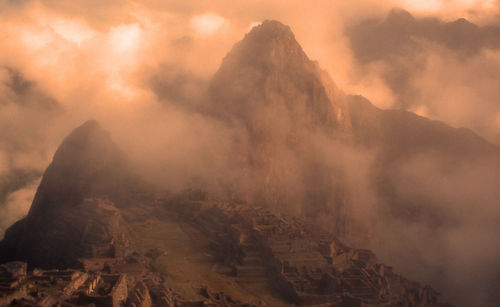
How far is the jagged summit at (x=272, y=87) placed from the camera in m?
Answer: 120

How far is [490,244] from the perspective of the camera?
114 m

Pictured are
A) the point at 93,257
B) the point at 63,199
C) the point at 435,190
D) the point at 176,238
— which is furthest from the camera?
the point at 435,190

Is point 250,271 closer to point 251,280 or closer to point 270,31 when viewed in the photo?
point 251,280

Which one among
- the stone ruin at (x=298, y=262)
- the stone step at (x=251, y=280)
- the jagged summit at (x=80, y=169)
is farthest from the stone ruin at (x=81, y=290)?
the jagged summit at (x=80, y=169)

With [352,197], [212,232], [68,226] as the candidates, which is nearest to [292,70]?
[352,197]

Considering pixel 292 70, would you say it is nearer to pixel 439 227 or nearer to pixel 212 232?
pixel 439 227

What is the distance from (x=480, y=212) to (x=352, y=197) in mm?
29186

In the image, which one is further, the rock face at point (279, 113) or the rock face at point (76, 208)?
the rock face at point (279, 113)

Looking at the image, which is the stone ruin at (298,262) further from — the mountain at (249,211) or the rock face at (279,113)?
the rock face at (279,113)

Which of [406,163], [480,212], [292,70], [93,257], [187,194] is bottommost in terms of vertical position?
[93,257]

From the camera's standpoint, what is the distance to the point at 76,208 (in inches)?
2613

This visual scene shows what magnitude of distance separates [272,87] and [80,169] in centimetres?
5157

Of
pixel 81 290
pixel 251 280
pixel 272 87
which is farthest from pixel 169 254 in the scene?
pixel 272 87

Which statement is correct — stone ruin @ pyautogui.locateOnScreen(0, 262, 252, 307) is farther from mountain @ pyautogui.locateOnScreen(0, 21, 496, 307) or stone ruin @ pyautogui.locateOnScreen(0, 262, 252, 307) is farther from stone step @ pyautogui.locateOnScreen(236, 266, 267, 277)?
stone step @ pyautogui.locateOnScreen(236, 266, 267, 277)
